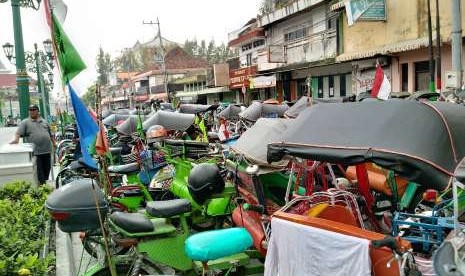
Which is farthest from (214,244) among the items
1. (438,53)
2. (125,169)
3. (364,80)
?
(364,80)

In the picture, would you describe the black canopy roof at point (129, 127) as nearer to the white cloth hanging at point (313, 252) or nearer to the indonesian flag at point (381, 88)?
the indonesian flag at point (381, 88)

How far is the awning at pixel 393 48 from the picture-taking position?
1545 centimetres

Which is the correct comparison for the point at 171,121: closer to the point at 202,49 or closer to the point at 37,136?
the point at 37,136

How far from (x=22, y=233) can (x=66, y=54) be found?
1988mm

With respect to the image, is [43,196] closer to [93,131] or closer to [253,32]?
Result: [93,131]

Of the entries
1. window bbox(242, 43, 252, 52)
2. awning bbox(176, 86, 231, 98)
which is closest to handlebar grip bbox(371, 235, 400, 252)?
window bbox(242, 43, 252, 52)

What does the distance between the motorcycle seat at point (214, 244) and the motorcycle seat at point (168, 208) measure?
71cm

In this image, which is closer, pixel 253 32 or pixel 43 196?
pixel 43 196

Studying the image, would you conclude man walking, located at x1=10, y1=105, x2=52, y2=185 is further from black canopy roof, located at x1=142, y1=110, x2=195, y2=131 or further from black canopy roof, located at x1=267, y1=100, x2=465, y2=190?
black canopy roof, located at x1=267, y1=100, x2=465, y2=190

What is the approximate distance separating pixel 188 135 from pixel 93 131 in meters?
6.28

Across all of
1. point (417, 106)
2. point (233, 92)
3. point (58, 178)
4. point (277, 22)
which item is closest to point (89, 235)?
point (417, 106)

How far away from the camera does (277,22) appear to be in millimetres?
28812

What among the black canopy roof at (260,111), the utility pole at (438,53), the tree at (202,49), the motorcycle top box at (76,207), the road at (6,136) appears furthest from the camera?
the tree at (202,49)

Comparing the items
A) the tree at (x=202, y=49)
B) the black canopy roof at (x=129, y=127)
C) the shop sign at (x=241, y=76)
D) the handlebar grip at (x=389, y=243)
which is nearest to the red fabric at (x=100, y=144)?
the handlebar grip at (x=389, y=243)
